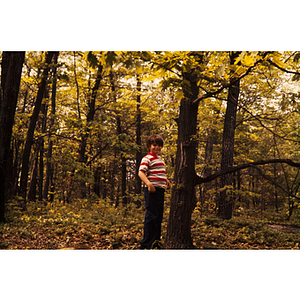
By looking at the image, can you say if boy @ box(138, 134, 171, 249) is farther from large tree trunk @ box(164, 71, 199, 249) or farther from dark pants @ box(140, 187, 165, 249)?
large tree trunk @ box(164, 71, 199, 249)

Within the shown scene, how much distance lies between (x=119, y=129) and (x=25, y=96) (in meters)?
3.26

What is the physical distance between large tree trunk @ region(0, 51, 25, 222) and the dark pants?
3039 millimetres

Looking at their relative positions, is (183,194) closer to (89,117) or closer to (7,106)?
(7,106)

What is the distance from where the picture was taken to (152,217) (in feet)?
9.30

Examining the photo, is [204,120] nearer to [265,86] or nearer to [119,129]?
[265,86]

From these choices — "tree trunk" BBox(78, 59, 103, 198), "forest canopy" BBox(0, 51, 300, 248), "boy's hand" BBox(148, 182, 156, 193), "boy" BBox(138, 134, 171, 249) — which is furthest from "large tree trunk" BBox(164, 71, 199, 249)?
"tree trunk" BBox(78, 59, 103, 198)

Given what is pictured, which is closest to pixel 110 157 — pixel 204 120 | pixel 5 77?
pixel 204 120

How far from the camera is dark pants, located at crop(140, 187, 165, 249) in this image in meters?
2.83

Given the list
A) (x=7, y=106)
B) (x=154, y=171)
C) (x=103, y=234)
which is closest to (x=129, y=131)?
(x=7, y=106)

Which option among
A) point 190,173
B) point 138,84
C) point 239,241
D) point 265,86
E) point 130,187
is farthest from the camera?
point 130,187

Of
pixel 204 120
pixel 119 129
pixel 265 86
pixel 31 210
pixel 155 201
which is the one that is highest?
pixel 265 86

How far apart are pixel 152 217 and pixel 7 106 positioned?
140 inches

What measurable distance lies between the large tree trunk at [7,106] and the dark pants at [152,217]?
3039 mm

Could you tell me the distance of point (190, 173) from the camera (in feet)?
11.0
